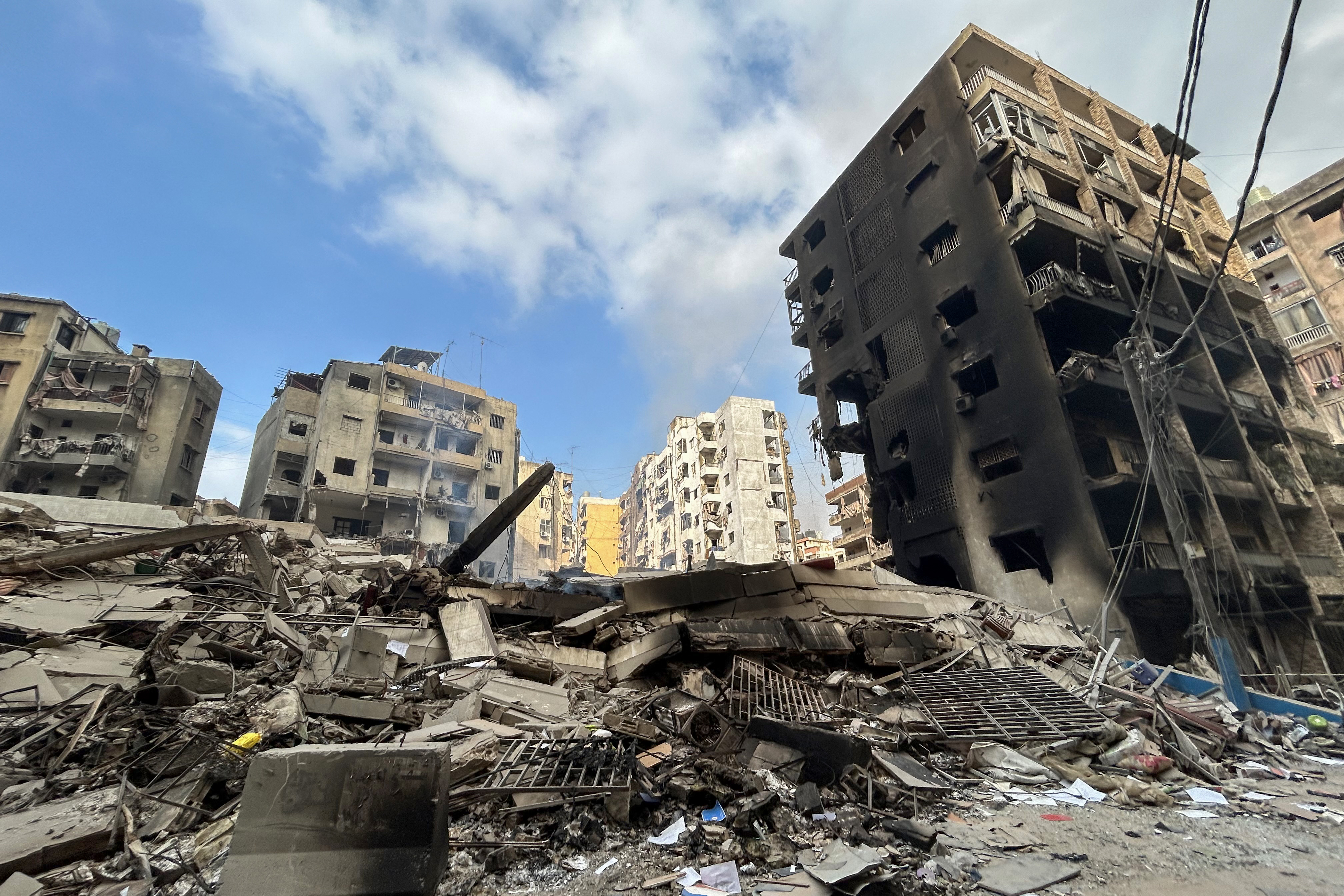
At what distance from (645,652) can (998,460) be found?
15445mm

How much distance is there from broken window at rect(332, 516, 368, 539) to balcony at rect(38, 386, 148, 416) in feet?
39.6

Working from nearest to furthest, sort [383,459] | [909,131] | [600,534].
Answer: [909,131]
[383,459]
[600,534]

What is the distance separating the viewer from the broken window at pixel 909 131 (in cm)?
2311

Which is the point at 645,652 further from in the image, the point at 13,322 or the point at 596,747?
the point at 13,322

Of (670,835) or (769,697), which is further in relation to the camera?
(769,697)

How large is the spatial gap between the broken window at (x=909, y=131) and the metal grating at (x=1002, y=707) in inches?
890

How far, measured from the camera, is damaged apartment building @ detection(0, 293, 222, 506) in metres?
27.5

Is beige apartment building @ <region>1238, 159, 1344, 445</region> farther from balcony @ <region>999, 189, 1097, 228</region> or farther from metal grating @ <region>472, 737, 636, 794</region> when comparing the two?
metal grating @ <region>472, 737, 636, 794</region>

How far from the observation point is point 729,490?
4269 centimetres

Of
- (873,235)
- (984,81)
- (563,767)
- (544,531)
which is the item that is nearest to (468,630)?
(563,767)

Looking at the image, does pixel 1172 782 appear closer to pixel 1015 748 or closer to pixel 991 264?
pixel 1015 748

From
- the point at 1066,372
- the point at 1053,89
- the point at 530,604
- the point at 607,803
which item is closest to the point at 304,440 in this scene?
the point at 530,604

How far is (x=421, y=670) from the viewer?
7785 millimetres

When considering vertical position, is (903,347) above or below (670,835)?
above
